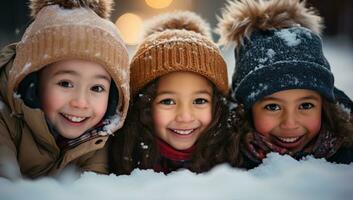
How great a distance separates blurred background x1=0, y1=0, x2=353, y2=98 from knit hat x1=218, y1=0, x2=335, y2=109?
0.52 feet

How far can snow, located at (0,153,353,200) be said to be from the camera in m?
1.15

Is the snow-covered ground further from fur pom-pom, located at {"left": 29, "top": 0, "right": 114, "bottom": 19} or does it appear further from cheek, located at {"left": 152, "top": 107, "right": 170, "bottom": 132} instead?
fur pom-pom, located at {"left": 29, "top": 0, "right": 114, "bottom": 19}

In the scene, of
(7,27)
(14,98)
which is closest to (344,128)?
(14,98)

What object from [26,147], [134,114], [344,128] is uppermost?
[344,128]

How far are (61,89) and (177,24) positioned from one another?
0.65 m

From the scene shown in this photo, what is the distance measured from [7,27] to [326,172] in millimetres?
2032

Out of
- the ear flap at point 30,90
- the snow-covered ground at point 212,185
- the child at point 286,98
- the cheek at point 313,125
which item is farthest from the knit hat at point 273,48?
the ear flap at point 30,90

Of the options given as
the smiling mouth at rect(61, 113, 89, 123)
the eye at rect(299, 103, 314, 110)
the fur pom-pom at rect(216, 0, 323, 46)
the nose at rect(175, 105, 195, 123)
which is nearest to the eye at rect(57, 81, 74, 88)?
the smiling mouth at rect(61, 113, 89, 123)

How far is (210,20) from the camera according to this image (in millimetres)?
4438

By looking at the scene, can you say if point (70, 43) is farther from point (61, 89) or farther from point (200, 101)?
point (200, 101)

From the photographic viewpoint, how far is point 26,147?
151 centimetres

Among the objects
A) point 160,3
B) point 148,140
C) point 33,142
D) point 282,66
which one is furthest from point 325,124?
point 160,3

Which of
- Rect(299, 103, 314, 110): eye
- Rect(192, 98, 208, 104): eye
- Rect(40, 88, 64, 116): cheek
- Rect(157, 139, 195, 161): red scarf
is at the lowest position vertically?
Rect(157, 139, 195, 161): red scarf

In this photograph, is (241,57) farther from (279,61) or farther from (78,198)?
(78,198)
